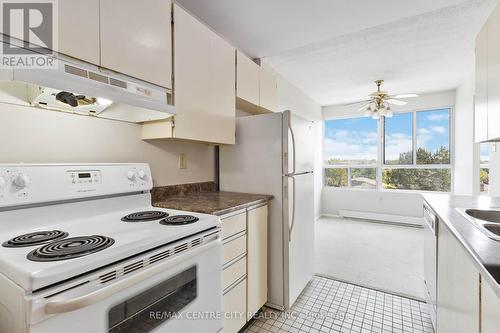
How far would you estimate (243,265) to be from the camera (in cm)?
169

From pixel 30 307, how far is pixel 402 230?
4868 mm

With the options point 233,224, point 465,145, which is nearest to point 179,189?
point 233,224

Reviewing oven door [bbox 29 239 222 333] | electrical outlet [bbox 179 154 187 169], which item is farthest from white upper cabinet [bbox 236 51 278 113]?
oven door [bbox 29 239 222 333]

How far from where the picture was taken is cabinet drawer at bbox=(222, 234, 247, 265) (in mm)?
1514

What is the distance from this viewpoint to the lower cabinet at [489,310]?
2.32 feet

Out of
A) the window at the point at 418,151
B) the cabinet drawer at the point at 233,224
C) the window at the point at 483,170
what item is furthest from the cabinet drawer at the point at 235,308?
the window at the point at 418,151

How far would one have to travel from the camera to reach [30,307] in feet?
2.14

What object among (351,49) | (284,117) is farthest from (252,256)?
(351,49)

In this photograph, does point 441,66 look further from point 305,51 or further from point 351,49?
point 305,51

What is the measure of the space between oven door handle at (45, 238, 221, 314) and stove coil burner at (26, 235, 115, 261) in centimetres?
13

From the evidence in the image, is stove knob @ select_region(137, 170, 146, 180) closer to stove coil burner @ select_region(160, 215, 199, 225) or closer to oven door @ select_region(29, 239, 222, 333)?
stove coil burner @ select_region(160, 215, 199, 225)

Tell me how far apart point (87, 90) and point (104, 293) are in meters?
0.80

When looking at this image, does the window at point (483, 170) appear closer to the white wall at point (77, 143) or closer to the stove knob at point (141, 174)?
the white wall at point (77, 143)

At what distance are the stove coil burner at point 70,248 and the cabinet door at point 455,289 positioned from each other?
135 cm
